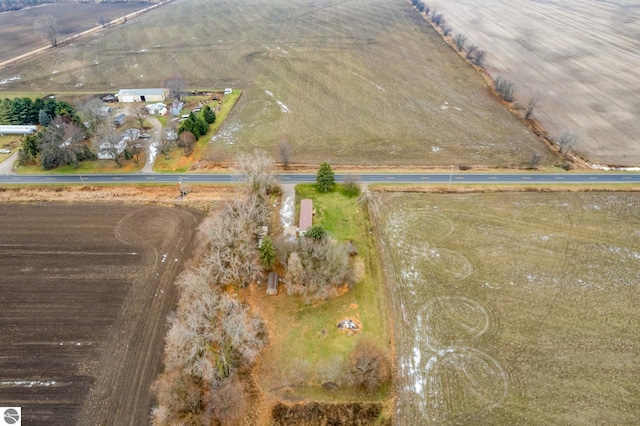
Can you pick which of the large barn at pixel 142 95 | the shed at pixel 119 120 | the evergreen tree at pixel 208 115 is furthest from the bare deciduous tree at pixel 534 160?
the shed at pixel 119 120

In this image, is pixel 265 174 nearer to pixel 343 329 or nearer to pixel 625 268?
pixel 343 329

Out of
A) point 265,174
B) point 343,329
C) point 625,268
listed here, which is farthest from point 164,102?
point 625,268

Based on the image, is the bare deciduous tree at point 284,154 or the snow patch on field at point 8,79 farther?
the snow patch on field at point 8,79

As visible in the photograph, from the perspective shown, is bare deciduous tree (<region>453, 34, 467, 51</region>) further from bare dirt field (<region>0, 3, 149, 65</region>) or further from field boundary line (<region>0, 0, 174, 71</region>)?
bare dirt field (<region>0, 3, 149, 65</region>)

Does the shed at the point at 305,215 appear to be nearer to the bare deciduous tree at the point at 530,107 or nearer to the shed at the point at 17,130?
the bare deciduous tree at the point at 530,107

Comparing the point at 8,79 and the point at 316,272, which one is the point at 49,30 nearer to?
the point at 8,79

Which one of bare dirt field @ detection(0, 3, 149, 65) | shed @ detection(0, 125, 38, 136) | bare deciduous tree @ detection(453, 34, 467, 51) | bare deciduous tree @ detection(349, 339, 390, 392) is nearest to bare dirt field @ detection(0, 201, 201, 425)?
bare deciduous tree @ detection(349, 339, 390, 392)
